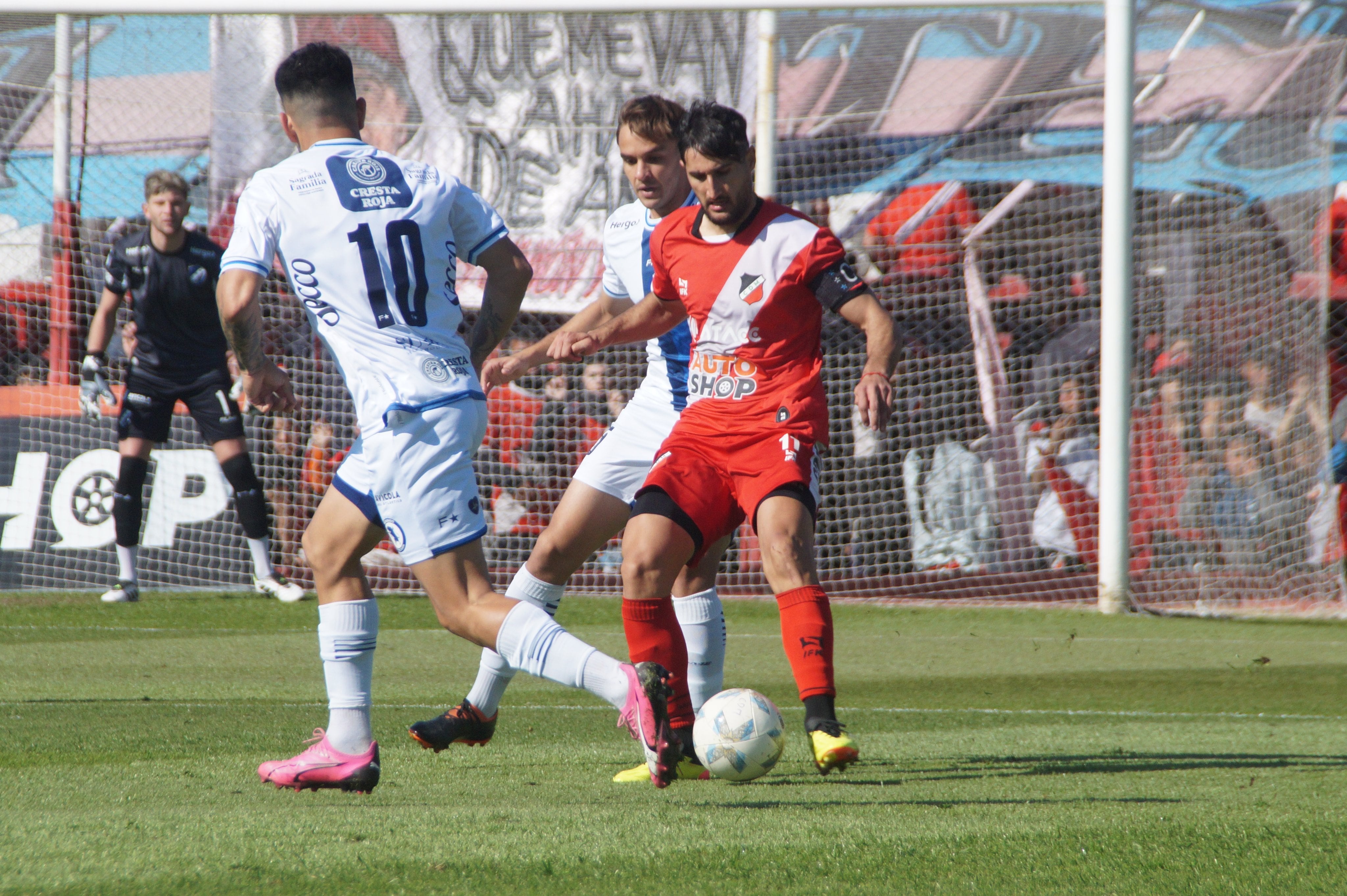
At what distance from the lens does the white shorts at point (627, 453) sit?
4.97 metres

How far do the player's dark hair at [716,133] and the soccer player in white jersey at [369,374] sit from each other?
2.36 feet

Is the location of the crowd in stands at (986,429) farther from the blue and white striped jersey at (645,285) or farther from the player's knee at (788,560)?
the player's knee at (788,560)

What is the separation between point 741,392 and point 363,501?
1268mm

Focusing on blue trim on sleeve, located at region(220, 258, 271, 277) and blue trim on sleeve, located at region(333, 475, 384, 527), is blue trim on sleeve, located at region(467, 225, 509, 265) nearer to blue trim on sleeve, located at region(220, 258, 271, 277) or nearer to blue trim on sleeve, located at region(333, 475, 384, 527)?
blue trim on sleeve, located at region(220, 258, 271, 277)

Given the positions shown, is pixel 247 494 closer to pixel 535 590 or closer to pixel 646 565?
pixel 535 590

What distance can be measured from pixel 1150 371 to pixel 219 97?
8.21 metres

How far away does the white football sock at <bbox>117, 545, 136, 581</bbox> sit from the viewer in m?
9.87

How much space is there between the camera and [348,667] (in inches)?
159

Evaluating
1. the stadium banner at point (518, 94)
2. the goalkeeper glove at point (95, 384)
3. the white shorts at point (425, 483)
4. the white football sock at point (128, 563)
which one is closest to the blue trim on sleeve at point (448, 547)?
the white shorts at point (425, 483)

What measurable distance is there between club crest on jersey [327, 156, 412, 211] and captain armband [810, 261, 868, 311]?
50.8 inches

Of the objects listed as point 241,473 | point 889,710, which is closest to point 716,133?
point 889,710

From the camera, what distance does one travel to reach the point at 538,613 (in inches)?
148


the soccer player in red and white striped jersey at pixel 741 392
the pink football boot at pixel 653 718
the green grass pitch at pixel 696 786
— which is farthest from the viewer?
the soccer player in red and white striped jersey at pixel 741 392

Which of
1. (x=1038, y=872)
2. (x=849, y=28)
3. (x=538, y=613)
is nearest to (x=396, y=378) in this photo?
(x=538, y=613)
